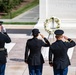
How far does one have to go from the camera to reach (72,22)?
15445 millimetres

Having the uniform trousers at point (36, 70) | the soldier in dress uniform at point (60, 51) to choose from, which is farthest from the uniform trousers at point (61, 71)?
the uniform trousers at point (36, 70)


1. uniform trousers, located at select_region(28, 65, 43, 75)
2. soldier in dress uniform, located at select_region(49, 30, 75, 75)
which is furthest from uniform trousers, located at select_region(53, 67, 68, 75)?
uniform trousers, located at select_region(28, 65, 43, 75)

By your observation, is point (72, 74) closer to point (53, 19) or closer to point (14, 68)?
point (14, 68)

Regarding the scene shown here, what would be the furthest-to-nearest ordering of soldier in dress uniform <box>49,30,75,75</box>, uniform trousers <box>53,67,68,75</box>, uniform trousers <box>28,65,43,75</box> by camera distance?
uniform trousers <box>28,65,43,75</box>
uniform trousers <box>53,67,68,75</box>
soldier in dress uniform <box>49,30,75,75</box>

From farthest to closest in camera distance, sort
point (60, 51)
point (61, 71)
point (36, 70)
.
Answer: point (36, 70) → point (61, 71) → point (60, 51)

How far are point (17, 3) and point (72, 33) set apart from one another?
21.7 m

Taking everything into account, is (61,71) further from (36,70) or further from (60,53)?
(36,70)

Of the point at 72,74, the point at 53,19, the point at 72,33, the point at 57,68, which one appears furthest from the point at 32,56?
the point at 72,33

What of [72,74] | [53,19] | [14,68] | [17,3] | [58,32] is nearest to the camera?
[58,32]

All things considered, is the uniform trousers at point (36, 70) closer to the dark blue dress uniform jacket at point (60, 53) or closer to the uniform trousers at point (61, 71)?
the uniform trousers at point (61, 71)

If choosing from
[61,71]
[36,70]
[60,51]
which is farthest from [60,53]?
[36,70]

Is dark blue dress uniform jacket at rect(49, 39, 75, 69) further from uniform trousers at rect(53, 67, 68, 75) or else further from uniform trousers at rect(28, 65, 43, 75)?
uniform trousers at rect(28, 65, 43, 75)

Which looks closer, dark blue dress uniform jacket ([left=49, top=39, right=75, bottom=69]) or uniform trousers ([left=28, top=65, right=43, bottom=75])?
dark blue dress uniform jacket ([left=49, top=39, right=75, bottom=69])

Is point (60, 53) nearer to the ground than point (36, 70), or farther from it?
farther from it
